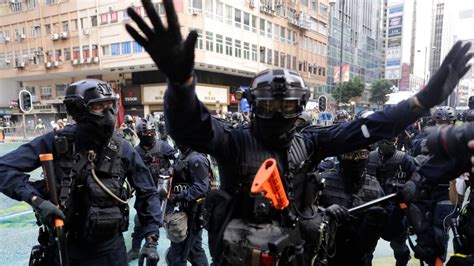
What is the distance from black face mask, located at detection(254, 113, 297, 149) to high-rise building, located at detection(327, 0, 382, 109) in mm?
46404

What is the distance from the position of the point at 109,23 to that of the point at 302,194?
31423mm

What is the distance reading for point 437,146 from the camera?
167 centimetres

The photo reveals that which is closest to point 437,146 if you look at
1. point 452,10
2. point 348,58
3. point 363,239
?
point 363,239

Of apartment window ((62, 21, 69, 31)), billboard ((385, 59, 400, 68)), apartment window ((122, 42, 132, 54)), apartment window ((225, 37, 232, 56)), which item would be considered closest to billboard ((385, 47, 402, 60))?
billboard ((385, 59, 400, 68))

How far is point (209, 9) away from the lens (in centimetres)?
2817

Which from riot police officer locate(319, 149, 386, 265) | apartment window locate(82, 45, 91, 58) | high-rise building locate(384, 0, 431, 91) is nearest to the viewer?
riot police officer locate(319, 149, 386, 265)

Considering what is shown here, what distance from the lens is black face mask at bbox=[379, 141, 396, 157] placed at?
13.5 ft

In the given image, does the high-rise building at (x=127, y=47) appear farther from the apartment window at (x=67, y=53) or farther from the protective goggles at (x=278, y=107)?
the protective goggles at (x=278, y=107)

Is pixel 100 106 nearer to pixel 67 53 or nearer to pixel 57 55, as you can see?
pixel 67 53

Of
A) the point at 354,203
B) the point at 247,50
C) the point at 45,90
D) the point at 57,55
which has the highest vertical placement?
the point at 247,50

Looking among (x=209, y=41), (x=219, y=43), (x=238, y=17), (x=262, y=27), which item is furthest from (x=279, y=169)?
(x=262, y=27)

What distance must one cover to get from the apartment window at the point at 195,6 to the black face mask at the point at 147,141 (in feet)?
78.1

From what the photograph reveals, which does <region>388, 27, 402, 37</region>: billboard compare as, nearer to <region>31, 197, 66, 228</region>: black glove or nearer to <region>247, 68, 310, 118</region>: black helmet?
<region>247, 68, 310, 118</region>: black helmet

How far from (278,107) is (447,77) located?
88cm
